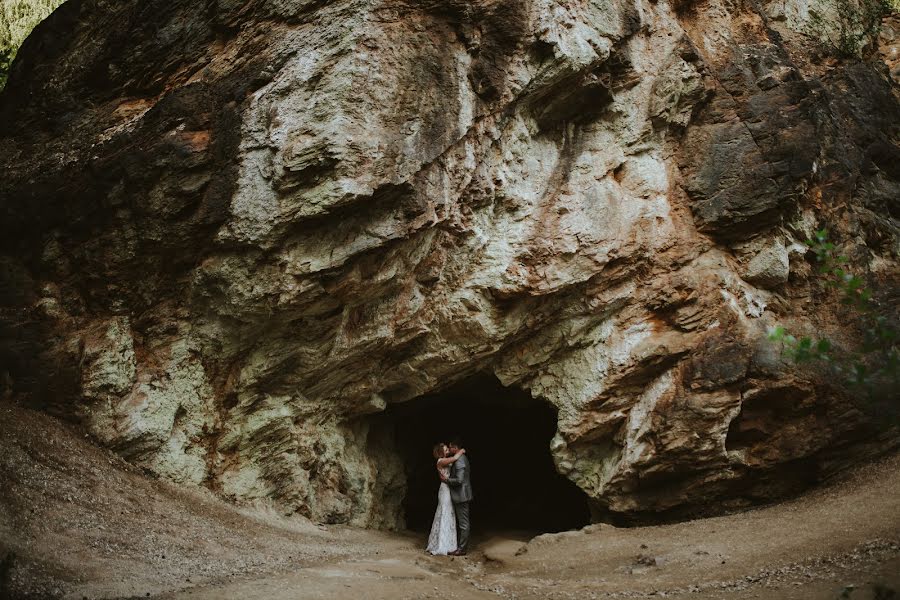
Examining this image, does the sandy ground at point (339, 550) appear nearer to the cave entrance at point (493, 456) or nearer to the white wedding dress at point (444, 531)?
the white wedding dress at point (444, 531)

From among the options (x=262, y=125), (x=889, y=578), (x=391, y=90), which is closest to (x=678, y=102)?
(x=391, y=90)

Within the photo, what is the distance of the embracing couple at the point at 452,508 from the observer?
1070 centimetres

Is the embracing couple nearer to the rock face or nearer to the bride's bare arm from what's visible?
the bride's bare arm

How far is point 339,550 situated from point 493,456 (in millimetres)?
7712

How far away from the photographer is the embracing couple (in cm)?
1070

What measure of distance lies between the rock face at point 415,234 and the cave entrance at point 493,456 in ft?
6.79

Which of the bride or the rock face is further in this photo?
the bride

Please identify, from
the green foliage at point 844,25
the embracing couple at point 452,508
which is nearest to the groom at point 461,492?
the embracing couple at point 452,508

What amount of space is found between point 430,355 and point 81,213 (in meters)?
5.76

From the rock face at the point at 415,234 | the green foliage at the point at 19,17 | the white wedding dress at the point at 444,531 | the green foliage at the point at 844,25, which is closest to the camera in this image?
the rock face at the point at 415,234

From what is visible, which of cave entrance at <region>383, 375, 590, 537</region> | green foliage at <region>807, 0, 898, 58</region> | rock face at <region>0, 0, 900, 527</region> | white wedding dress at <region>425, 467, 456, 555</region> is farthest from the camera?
cave entrance at <region>383, 375, 590, 537</region>

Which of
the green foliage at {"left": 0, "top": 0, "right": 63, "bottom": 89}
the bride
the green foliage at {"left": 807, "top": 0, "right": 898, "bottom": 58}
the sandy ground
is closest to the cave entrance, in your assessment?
the bride

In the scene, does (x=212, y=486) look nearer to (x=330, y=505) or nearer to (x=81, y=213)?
(x=330, y=505)

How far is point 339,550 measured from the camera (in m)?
9.00
